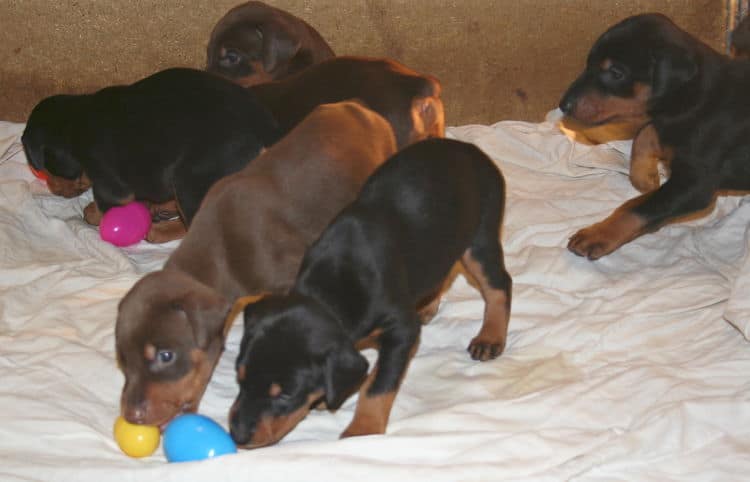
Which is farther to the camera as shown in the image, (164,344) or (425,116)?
(425,116)

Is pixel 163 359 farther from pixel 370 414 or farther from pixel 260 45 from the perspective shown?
pixel 260 45

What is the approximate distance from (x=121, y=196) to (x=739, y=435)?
3007mm

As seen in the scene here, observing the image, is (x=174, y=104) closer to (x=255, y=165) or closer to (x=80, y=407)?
(x=255, y=165)

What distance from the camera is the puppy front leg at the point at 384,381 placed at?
3.27 meters

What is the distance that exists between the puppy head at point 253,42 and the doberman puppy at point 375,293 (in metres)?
1.78

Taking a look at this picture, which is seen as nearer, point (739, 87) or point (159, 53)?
point (739, 87)

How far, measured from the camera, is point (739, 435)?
3.33m

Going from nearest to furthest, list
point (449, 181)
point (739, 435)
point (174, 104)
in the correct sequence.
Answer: point (739, 435) < point (449, 181) < point (174, 104)

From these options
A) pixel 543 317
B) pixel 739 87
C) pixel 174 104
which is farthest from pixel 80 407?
pixel 739 87

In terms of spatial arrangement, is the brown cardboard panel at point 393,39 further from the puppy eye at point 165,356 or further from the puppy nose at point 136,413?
the puppy nose at point 136,413

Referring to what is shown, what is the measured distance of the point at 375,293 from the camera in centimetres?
329

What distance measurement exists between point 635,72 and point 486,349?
160cm

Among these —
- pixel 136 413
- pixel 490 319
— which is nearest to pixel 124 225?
pixel 136 413

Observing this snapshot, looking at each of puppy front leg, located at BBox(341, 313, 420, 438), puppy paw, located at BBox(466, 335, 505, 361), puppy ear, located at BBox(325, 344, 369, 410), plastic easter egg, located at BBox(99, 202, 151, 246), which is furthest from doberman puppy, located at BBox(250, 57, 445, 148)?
puppy ear, located at BBox(325, 344, 369, 410)
